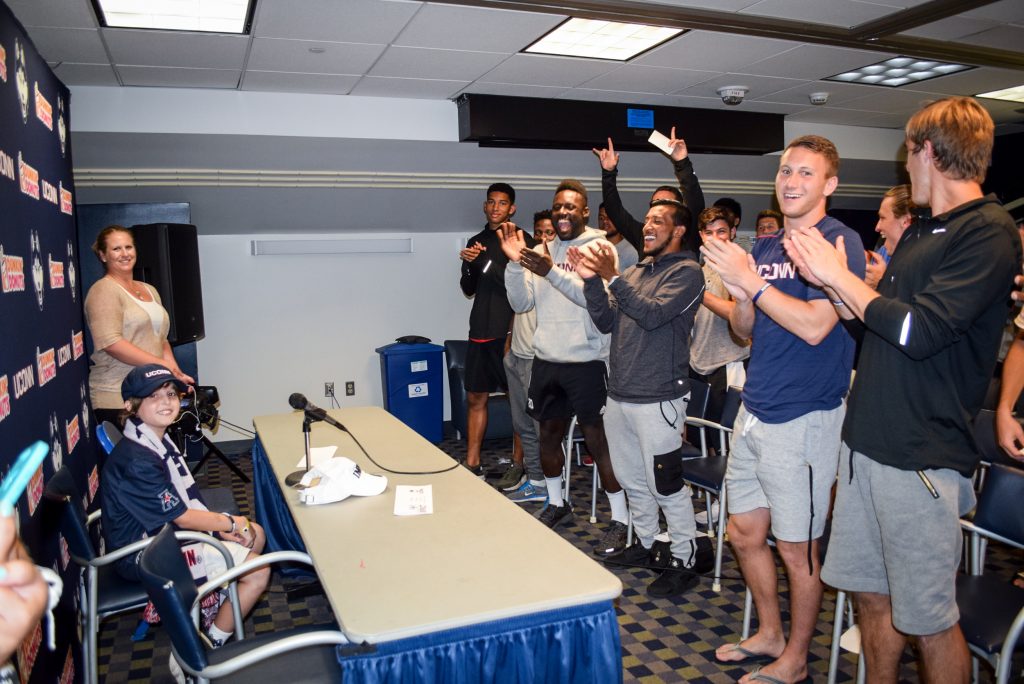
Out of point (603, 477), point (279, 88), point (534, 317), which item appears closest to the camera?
point (603, 477)

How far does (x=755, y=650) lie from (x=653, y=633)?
43 centimetres

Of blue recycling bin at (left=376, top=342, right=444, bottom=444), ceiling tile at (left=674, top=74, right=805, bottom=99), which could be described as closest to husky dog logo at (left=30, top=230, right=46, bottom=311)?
blue recycling bin at (left=376, top=342, right=444, bottom=444)

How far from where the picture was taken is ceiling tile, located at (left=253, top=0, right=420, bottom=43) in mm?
3322

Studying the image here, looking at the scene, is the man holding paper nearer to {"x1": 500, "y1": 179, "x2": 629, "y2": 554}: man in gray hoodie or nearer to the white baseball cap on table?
{"x1": 500, "y1": 179, "x2": 629, "y2": 554}: man in gray hoodie

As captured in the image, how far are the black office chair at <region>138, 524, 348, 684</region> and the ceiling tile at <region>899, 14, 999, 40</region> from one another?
4010mm

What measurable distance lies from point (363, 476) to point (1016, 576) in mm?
2820

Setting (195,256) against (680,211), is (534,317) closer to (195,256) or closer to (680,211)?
(680,211)

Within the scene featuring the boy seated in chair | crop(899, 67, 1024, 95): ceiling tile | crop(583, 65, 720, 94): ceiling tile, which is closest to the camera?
the boy seated in chair

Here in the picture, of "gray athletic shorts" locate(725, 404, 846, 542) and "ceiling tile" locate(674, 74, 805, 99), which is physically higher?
"ceiling tile" locate(674, 74, 805, 99)

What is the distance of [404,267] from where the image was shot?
6.47 meters

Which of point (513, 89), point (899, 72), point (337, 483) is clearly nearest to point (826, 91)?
point (899, 72)

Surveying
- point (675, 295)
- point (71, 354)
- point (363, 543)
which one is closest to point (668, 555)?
point (675, 295)

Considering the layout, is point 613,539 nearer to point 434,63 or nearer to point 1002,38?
point 434,63

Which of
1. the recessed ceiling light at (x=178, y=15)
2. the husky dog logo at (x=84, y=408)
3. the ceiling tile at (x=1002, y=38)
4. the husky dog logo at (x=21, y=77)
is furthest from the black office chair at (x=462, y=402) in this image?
the ceiling tile at (x=1002, y=38)
